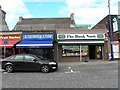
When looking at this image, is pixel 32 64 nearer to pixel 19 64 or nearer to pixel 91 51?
pixel 19 64

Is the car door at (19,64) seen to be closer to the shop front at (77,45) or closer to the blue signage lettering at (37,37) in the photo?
the blue signage lettering at (37,37)

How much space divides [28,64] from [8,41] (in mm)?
9535

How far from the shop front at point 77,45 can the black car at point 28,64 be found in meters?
9.12

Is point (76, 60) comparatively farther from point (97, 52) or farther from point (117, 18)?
point (117, 18)

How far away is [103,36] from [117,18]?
286cm

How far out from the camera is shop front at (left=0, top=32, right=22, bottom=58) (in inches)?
976

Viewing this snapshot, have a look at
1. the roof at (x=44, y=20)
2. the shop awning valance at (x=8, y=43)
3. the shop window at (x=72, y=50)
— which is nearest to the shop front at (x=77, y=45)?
the shop window at (x=72, y=50)

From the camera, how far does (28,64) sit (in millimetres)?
16438

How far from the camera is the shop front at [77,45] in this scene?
25516 millimetres

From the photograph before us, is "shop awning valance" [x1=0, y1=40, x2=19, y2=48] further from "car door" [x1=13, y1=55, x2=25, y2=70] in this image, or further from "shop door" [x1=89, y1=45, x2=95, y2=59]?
"shop door" [x1=89, y1=45, x2=95, y2=59]

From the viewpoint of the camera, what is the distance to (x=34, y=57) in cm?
1673

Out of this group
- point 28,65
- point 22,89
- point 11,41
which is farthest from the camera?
point 11,41

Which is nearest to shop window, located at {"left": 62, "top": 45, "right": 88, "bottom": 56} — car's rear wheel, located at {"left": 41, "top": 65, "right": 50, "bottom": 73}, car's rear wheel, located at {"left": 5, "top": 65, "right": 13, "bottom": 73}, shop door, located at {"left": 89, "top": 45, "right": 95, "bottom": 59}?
shop door, located at {"left": 89, "top": 45, "right": 95, "bottom": 59}

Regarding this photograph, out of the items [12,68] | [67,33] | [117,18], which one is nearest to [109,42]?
[117,18]
